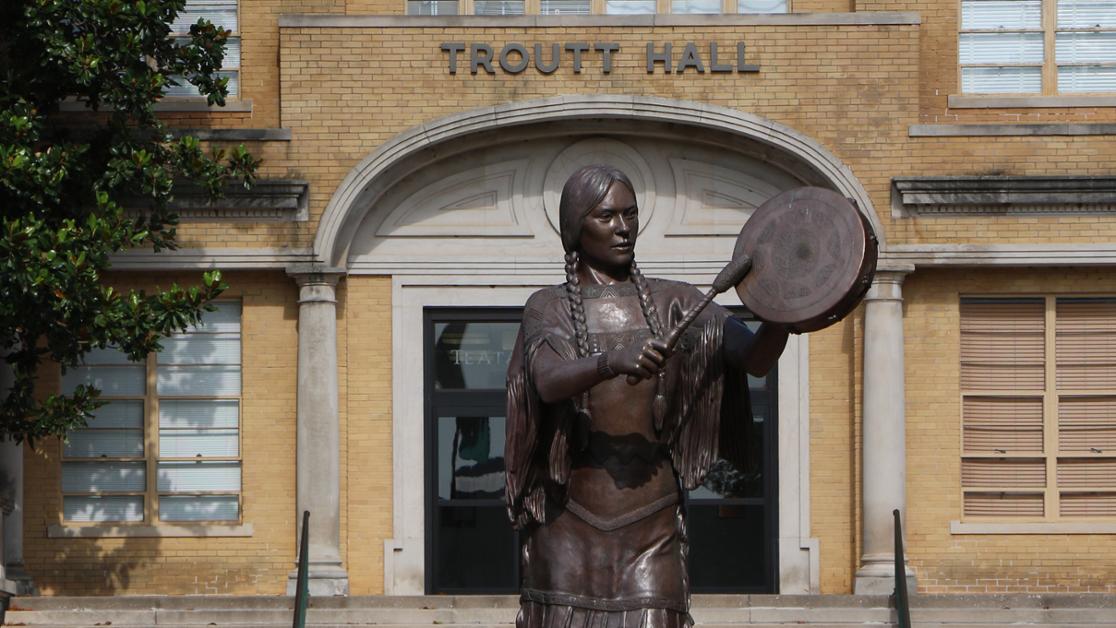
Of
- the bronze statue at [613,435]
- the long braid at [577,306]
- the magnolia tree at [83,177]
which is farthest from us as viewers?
the magnolia tree at [83,177]

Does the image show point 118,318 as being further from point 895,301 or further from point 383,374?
point 895,301

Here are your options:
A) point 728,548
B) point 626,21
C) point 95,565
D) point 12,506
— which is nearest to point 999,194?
point 626,21

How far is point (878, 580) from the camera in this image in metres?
20.5

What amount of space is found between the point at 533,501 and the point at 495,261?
13.4 m

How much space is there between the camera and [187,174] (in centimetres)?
1958

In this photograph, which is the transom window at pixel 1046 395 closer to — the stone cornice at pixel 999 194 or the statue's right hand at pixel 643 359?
the stone cornice at pixel 999 194

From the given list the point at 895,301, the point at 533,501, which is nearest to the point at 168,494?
the point at 895,301

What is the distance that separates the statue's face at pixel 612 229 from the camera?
8266 millimetres

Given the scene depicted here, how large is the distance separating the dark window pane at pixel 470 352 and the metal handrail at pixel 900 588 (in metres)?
4.15

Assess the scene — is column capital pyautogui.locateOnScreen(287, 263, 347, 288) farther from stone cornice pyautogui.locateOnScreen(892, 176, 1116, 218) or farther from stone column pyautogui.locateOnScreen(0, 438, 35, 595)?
stone cornice pyautogui.locateOnScreen(892, 176, 1116, 218)

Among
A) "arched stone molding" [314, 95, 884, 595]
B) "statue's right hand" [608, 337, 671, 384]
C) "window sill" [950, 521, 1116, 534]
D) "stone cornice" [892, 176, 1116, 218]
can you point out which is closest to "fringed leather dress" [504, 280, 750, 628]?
"statue's right hand" [608, 337, 671, 384]

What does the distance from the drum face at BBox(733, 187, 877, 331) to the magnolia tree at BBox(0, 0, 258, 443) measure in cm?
1083

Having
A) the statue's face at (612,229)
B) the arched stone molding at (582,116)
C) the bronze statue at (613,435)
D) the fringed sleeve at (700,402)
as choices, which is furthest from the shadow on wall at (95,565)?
the fringed sleeve at (700,402)

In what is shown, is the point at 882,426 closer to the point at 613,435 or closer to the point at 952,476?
the point at 952,476
